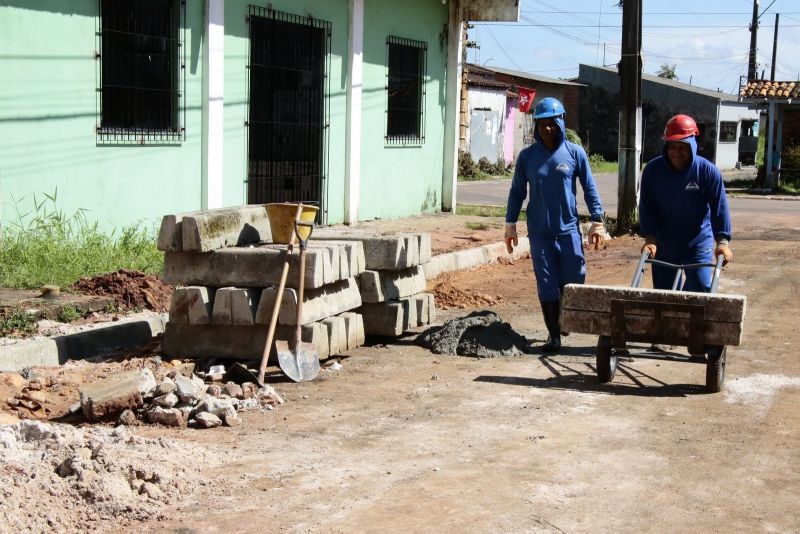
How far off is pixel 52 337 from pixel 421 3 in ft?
39.6

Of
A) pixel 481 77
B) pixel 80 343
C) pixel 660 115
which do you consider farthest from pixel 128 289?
pixel 660 115

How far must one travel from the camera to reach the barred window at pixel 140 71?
37.9 ft

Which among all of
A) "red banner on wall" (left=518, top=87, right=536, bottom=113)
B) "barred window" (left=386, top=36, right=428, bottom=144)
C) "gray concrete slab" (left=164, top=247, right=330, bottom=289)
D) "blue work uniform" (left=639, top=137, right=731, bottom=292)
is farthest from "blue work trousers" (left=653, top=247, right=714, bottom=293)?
"red banner on wall" (left=518, top=87, right=536, bottom=113)

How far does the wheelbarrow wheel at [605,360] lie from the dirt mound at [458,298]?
3628 mm

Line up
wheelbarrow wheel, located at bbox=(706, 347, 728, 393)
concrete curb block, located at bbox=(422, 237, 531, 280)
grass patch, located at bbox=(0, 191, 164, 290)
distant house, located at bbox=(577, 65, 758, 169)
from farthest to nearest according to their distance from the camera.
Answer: distant house, located at bbox=(577, 65, 758, 169), concrete curb block, located at bbox=(422, 237, 531, 280), grass patch, located at bbox=(0, 191, 164, 290), wheelbarrow wheel, located at bbox=(706, 347, 728, 393)

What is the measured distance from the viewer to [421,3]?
18.6 metres

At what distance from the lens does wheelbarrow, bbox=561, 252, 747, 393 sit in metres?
7.04

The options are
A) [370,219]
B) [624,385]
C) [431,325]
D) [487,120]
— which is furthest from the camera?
[487,120]

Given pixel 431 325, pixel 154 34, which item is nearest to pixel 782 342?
pixel 431 325

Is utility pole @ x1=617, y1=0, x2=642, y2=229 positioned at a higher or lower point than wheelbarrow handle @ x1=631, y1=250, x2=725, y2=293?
higher

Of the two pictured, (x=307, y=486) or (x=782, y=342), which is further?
(x=782, y=342)

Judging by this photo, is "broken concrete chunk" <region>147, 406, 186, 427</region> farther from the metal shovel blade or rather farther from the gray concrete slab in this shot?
the gray concrete slab

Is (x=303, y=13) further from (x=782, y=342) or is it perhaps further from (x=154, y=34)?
(x=782, y=342)

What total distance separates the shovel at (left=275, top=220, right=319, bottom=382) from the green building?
13.7ft
